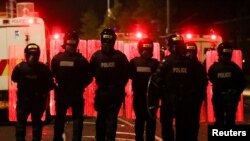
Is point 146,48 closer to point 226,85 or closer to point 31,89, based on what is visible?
point 226,85

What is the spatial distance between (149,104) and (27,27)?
685 centimetres

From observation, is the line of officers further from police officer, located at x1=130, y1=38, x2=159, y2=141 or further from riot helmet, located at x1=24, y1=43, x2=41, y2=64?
police officer, located at x1=130, y1=38, x2=159, y2=141

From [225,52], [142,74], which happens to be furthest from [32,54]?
[225,52]

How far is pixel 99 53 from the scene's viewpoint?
A: 10297 mm

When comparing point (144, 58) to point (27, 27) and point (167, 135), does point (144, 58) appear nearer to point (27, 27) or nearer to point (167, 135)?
point (167, 135)

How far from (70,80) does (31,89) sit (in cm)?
72

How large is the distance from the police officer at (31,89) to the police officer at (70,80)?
288mm

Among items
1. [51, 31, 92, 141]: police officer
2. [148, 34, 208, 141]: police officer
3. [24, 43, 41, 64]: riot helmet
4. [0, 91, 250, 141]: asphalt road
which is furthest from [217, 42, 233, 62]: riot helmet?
[24, 43, 41, 64]: riot helmet

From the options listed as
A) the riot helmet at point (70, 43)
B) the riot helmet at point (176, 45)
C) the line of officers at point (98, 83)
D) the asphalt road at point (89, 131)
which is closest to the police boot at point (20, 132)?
the line of officers at point (98, 83)

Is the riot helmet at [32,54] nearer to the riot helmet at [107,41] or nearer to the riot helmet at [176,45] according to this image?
the riot helmet at [107,41]

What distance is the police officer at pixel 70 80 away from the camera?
10.2m

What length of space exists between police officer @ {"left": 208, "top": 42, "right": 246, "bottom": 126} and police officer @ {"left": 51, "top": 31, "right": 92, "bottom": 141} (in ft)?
7.57

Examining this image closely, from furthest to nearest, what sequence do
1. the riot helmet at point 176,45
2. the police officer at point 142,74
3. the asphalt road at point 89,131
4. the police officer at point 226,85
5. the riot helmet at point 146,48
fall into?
the asphalt road at point 89,131
the riot helmet at point 146,48
the police officer at point 142,74
the police officer at point 226,85
the riot helmet at point 176,45

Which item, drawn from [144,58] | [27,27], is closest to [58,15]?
[27,27]
